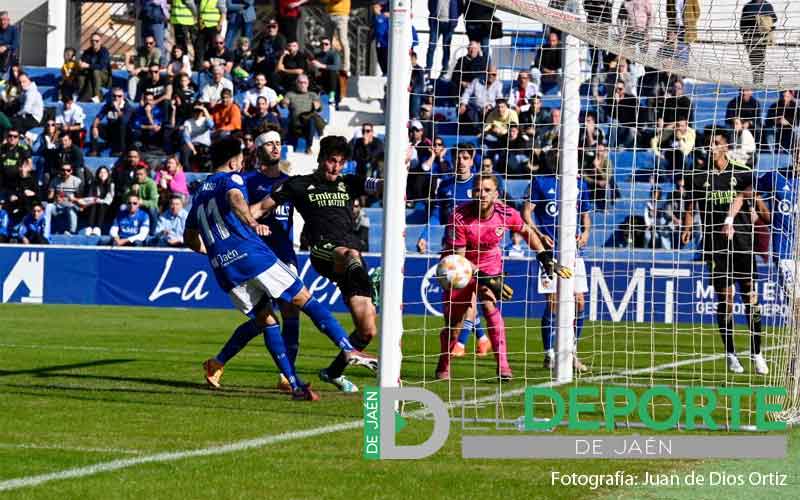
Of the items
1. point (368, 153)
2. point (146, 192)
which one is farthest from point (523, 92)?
point (146, 192)

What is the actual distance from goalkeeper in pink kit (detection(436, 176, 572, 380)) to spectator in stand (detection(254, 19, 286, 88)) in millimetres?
15688

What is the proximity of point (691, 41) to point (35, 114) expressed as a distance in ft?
68.2

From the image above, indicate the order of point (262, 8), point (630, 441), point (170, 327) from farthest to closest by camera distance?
point (262, 8), point (170, 327), point (630, 441)

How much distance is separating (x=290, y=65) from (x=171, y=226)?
15.2 ft

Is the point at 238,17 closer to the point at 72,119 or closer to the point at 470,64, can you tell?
the point at 72,119

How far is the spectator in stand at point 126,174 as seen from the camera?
25.0 metres

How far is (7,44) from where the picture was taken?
99.6ft

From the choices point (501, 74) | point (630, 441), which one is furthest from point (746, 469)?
point (501, 74)

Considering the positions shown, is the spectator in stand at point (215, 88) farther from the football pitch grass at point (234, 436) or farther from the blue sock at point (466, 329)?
the blue sock at point (466, 329)

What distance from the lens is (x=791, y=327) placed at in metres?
10.3

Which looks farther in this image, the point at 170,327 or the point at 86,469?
the point at 170,327

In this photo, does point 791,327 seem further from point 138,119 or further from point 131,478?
point 138,119

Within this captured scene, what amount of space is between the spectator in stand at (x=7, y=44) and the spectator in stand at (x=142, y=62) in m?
2.61

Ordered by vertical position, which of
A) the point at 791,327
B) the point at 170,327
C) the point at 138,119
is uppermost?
the point at 138,119
